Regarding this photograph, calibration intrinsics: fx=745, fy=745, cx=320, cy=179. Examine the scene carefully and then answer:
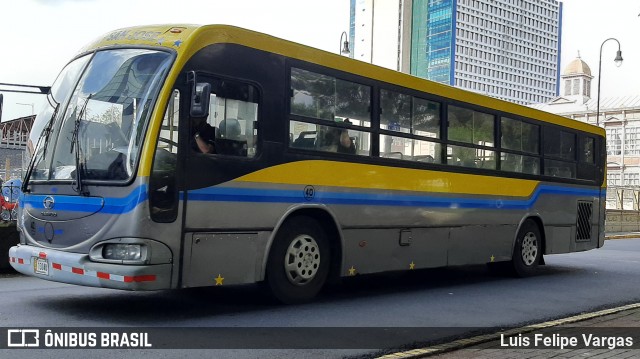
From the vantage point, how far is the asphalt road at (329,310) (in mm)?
6898

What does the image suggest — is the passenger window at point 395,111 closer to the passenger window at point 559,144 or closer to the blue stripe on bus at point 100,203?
the blue stripe on bus at point 100,203

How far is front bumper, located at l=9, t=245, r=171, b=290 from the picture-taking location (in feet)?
23.5

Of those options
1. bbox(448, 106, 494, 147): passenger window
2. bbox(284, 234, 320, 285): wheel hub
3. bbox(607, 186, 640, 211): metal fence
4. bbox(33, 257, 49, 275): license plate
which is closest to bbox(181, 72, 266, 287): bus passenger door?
bbox(284, 234, 320, 285): wheel hub

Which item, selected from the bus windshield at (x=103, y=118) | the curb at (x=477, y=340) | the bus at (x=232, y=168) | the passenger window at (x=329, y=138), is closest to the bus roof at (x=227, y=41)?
the bus at (x=232, y=168)

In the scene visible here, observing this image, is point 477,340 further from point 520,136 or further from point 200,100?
point 520,136

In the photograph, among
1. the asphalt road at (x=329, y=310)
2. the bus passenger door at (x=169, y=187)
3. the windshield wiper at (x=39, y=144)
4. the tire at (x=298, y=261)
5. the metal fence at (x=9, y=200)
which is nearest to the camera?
the asphalt road at (x=329, y=310)

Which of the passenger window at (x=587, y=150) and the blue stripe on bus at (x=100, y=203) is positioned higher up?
the passenger window at (x=587, y=150)

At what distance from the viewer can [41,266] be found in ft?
25.6

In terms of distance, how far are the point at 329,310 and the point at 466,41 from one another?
569 feet

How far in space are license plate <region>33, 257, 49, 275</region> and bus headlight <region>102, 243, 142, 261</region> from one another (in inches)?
31.9

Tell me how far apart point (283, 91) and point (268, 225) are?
160 cm

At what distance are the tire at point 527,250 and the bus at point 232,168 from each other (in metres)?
2.32

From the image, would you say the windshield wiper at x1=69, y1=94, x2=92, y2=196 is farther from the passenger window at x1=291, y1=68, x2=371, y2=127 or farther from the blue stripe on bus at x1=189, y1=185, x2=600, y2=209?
the passenger window at x1=291, y1=68, x2=371, y2=127

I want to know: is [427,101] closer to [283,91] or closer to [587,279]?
[283,91]
